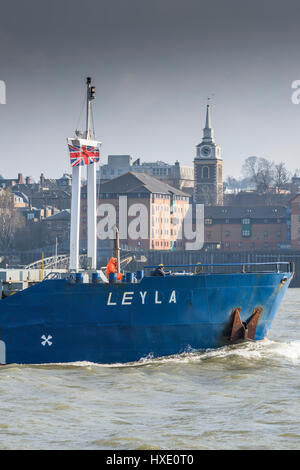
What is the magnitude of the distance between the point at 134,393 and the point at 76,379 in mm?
2143

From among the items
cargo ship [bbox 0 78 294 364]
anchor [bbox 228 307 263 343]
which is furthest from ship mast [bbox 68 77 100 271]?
anchor [bbox 228 307 263 343]

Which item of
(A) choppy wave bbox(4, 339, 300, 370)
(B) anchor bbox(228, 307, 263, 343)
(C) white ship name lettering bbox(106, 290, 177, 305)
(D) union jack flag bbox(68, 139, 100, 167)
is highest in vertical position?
(D) union jack flag bbox(68, 139, 100, 167)

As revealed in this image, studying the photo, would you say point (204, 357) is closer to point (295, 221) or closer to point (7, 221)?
point (295, 221)

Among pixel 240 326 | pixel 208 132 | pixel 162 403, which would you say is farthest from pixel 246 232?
pixel 162 403

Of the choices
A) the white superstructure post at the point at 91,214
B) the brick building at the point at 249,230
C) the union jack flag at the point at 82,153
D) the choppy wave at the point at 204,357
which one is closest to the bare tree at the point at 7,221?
the brick building at the point at 249,230

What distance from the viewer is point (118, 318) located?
22.4 m

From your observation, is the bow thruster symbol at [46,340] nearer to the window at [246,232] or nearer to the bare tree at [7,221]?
the bare tree at [7,221]

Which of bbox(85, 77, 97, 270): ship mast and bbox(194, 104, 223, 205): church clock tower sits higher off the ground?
bbox(194, 104, 223, 205): church clock tower

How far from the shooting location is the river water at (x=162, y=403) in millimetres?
15594

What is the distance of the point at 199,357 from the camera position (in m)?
23.1

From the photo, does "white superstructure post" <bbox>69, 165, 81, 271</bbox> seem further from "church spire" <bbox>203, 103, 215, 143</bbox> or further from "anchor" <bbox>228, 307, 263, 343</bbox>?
"church spire" <bbox>203, 103, 215, 143</bbox>

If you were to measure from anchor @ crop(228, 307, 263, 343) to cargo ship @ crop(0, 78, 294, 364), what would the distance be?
3 cm

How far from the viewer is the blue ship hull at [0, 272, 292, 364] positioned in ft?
73.5
